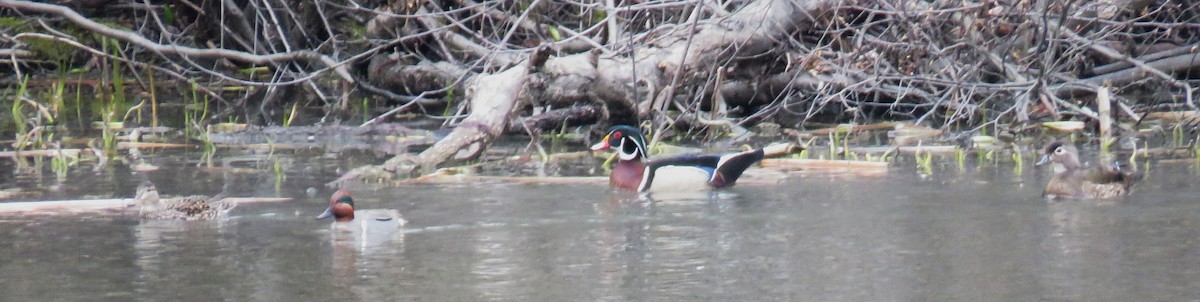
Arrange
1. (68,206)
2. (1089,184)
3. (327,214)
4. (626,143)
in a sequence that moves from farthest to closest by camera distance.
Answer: (626,143) → (1089,184) → (68,206) → (327,214)

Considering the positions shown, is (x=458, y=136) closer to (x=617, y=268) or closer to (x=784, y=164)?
(x=784, y=164)

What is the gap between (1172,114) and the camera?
10.3 meters

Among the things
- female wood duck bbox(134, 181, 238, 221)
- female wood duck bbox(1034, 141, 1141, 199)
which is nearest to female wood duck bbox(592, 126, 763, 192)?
female wood duck bbox(1034, 141, 1141, 199)

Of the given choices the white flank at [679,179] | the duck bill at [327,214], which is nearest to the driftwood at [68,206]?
the duck bill at [327,214]

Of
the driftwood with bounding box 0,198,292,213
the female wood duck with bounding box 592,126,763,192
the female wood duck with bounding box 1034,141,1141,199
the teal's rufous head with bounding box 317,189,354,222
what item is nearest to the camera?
the teal's rufous head with bounding box 317,189,354,222

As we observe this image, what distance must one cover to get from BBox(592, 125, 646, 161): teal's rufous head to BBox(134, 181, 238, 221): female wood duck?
2.34m

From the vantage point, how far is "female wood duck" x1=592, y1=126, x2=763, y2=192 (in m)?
7.77

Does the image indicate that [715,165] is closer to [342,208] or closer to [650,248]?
[342,208]

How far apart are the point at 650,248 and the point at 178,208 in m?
1.99

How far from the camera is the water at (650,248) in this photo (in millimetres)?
4844

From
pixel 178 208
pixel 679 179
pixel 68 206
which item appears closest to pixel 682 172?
pixel 679 179

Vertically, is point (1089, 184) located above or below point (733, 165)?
below

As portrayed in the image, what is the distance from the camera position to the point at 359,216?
632cm

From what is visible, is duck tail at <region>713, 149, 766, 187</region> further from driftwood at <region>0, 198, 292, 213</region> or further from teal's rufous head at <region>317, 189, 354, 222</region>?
driftwood at <region>0, 198, 292, 213</region>
